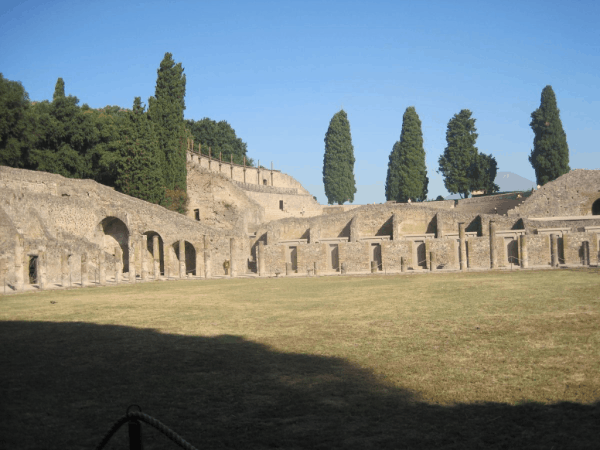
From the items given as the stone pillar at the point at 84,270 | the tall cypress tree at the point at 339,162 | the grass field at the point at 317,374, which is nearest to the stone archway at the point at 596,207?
the tall cypress tree at the point at 339,162

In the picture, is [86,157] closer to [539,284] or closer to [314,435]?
[539,284]

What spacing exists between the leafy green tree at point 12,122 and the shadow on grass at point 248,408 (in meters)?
28.9

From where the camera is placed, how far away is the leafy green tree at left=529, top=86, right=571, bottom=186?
1993 inches

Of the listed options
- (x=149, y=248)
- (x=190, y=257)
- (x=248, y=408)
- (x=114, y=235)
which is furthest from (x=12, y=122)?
(x=248, y=408)

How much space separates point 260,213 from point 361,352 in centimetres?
3542

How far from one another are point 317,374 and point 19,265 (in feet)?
70.2

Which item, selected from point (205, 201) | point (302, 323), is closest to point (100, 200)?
point (205, 201)

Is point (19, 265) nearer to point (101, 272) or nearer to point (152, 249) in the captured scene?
point (101, 272)

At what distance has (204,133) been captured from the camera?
65875mm

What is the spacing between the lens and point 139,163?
37.9 m

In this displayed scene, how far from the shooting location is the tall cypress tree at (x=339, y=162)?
6144 cm

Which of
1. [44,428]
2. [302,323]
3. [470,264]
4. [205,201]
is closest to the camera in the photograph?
[44,428]

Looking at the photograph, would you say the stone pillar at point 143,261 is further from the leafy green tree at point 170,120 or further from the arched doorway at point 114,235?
the leafy green tree at point 170,120

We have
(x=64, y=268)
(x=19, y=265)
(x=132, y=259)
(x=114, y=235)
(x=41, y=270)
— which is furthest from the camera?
(x=114, y=235)
